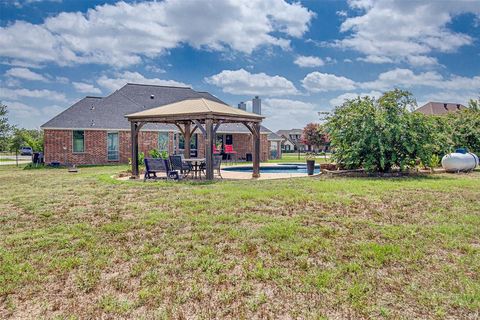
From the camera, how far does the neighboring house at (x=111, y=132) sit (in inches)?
891

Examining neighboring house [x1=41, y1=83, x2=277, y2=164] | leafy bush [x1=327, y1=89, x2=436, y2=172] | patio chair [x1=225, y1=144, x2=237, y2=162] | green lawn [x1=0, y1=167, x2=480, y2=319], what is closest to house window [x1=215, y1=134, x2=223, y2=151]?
neighboring house [x1=41, y1=83, x2=277, y2=164]

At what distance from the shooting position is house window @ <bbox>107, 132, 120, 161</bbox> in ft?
78.8

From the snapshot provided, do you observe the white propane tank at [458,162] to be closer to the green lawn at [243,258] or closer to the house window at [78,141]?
the green lawn at [243,258]

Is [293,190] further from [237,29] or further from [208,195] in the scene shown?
[237,29]

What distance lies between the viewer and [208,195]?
349 inches

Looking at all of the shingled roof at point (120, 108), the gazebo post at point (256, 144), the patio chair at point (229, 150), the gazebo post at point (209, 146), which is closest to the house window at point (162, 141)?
the shingled roof at point (120, 108)

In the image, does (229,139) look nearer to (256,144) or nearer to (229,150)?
(229,150)

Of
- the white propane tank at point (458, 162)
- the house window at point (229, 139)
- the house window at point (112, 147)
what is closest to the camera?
the white propane tank at point (458, 162)

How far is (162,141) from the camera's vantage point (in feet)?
84.3

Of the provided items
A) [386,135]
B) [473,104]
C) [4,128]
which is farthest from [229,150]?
[473,104]

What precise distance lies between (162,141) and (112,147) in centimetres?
347

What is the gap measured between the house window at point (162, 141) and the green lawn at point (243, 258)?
17571 mm

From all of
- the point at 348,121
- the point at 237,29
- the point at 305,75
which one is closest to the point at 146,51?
the point at 237,29

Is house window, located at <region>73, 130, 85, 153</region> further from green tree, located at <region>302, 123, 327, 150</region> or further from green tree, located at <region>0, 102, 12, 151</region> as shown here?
green tree, located at <region>302, 123, 327, 150</region>
